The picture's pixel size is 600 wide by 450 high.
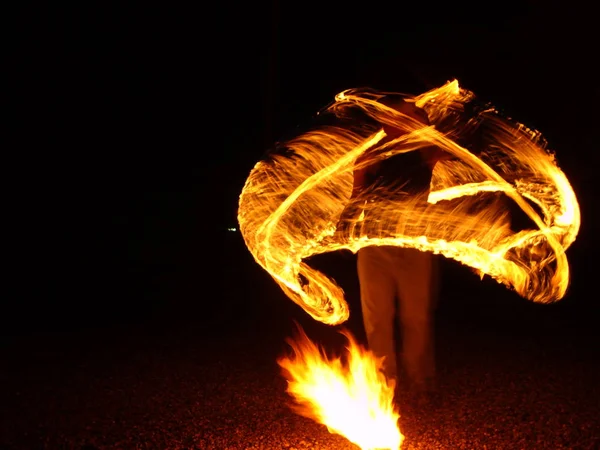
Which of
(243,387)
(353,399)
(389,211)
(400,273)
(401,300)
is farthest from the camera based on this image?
(243,387)

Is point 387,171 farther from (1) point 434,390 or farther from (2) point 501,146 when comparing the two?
(1) point 434,390

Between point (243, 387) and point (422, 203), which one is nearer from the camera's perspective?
point (422, 203)

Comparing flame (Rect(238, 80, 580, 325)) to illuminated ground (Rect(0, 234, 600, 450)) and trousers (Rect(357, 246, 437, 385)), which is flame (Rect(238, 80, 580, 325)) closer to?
trousers (Rect(357, 246, 437, 385))

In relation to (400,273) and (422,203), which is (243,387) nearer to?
(400,273)

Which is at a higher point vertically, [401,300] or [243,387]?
[401,300]

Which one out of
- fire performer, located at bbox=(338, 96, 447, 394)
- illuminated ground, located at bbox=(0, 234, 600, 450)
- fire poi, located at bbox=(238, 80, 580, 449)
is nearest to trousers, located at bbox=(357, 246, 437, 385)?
fire performer, located at bbox=(338, 96, 447, 394)

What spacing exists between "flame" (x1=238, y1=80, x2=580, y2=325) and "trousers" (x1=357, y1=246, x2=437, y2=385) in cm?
25

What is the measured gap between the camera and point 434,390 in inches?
212

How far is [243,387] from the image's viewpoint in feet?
19.3

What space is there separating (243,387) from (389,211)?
2.12 metres

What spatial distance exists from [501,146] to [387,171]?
107 centimetres

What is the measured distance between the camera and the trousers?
16.3 ft

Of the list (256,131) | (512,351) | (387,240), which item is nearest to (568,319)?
(512,351)

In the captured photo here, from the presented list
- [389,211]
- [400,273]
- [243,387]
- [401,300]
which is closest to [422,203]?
[389,211]
